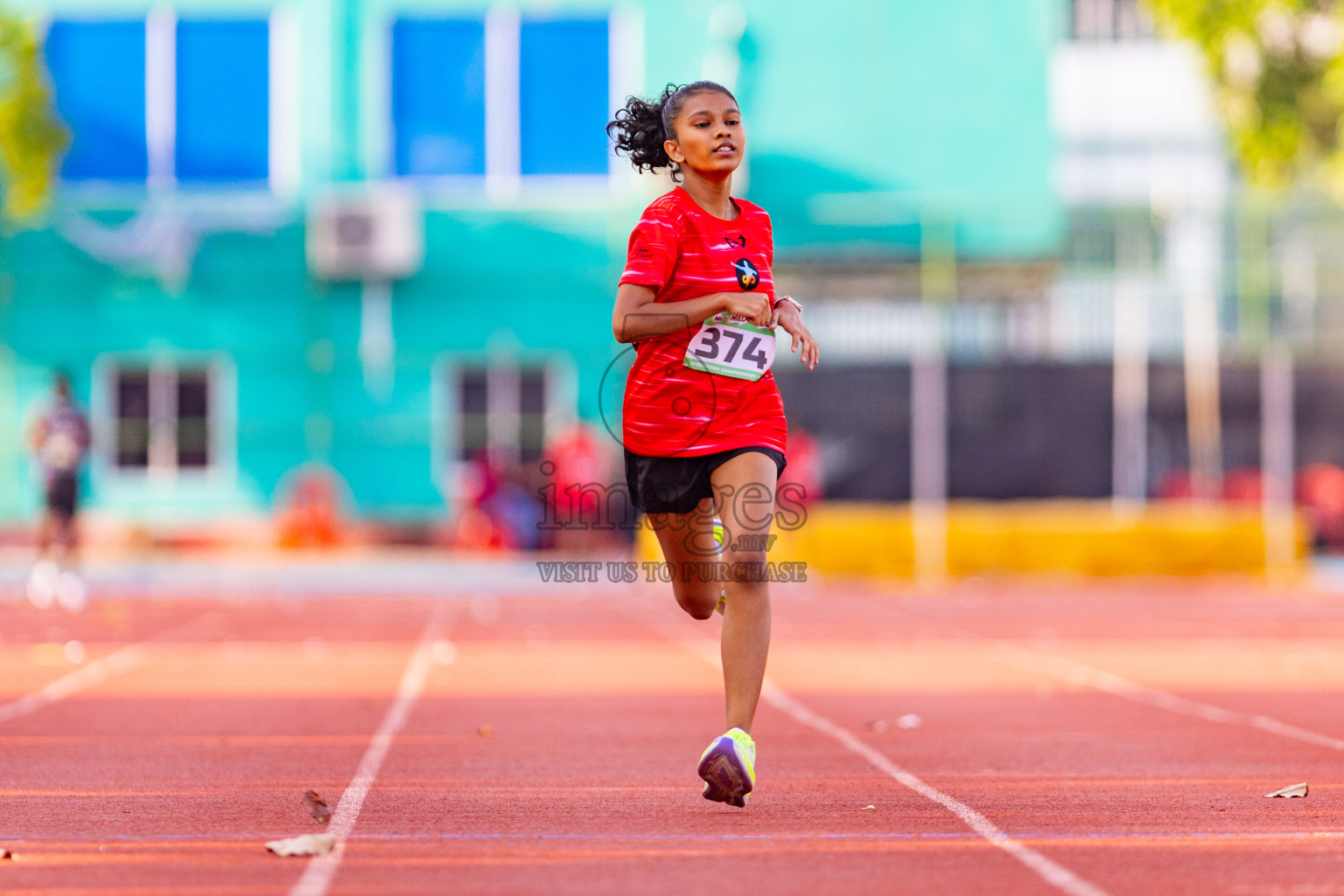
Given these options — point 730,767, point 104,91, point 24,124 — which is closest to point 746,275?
point 730,767

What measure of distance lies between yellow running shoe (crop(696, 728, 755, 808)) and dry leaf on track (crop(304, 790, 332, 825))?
109 centimetres

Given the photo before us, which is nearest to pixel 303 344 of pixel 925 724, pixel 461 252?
pixel 461 252

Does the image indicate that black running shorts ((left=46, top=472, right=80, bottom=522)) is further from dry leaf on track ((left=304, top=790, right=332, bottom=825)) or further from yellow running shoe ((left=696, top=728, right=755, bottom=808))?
yellow running shoe ((left=696, top=728, right=755, bottom=808))

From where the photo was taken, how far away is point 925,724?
8266mm

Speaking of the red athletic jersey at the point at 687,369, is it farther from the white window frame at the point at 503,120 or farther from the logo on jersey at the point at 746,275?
the white window frame at the point at 503,120

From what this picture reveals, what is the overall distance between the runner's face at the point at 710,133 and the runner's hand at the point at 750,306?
1.38 feet

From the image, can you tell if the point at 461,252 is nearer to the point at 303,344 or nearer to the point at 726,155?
the point at 303,344

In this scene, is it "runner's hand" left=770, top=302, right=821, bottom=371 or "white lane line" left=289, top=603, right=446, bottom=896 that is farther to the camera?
"runner's hand" left=770, top=302, right=821, bottom=371

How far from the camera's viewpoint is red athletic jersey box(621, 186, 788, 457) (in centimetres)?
580

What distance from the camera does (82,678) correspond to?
10.4 metres

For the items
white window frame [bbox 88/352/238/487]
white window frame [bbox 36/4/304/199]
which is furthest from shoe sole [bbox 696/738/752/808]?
white window frame [bbox 36/4/304/199]

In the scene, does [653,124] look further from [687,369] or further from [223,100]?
[223,100]

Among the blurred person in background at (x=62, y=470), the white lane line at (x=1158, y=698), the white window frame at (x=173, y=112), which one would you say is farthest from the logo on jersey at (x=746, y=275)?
the white window frame at (x=173, y=112)

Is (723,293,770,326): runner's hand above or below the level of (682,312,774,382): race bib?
above
